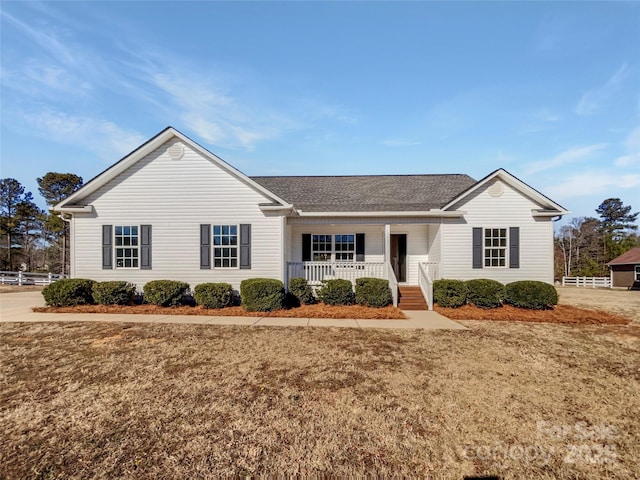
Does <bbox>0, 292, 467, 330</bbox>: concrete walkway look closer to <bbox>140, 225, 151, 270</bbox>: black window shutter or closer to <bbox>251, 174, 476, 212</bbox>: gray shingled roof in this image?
<bbox>140, 225, 151, 270</bbox>: black window shutter

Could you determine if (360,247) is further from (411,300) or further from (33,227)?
(33,227)

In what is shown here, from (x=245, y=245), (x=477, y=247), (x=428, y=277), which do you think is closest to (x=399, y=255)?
(x=428, y=277)

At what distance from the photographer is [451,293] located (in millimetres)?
10977

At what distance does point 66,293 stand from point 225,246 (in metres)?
5.46

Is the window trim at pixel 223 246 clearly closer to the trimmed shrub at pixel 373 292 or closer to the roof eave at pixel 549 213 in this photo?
the trimmed shrub at pixel 373 292

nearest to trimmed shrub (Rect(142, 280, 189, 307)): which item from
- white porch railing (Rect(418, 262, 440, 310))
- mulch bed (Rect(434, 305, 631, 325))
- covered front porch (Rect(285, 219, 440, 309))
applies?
covered front porch (Rect(285, 219, 440, 309))

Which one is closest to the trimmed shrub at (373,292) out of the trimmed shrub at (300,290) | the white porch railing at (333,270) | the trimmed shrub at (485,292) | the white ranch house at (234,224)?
the white ranch house at (234,224)

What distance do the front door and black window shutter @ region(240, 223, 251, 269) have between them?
6.44 meters

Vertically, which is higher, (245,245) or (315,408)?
(245,245)

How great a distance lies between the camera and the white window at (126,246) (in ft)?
38.1

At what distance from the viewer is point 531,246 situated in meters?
12.0

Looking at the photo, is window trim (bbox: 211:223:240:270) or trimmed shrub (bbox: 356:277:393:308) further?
window trim (bbox: 211:223:240:270)

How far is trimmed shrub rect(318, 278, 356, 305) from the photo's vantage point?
10789 millimetres

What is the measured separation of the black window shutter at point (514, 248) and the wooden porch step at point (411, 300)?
12.6 ft
